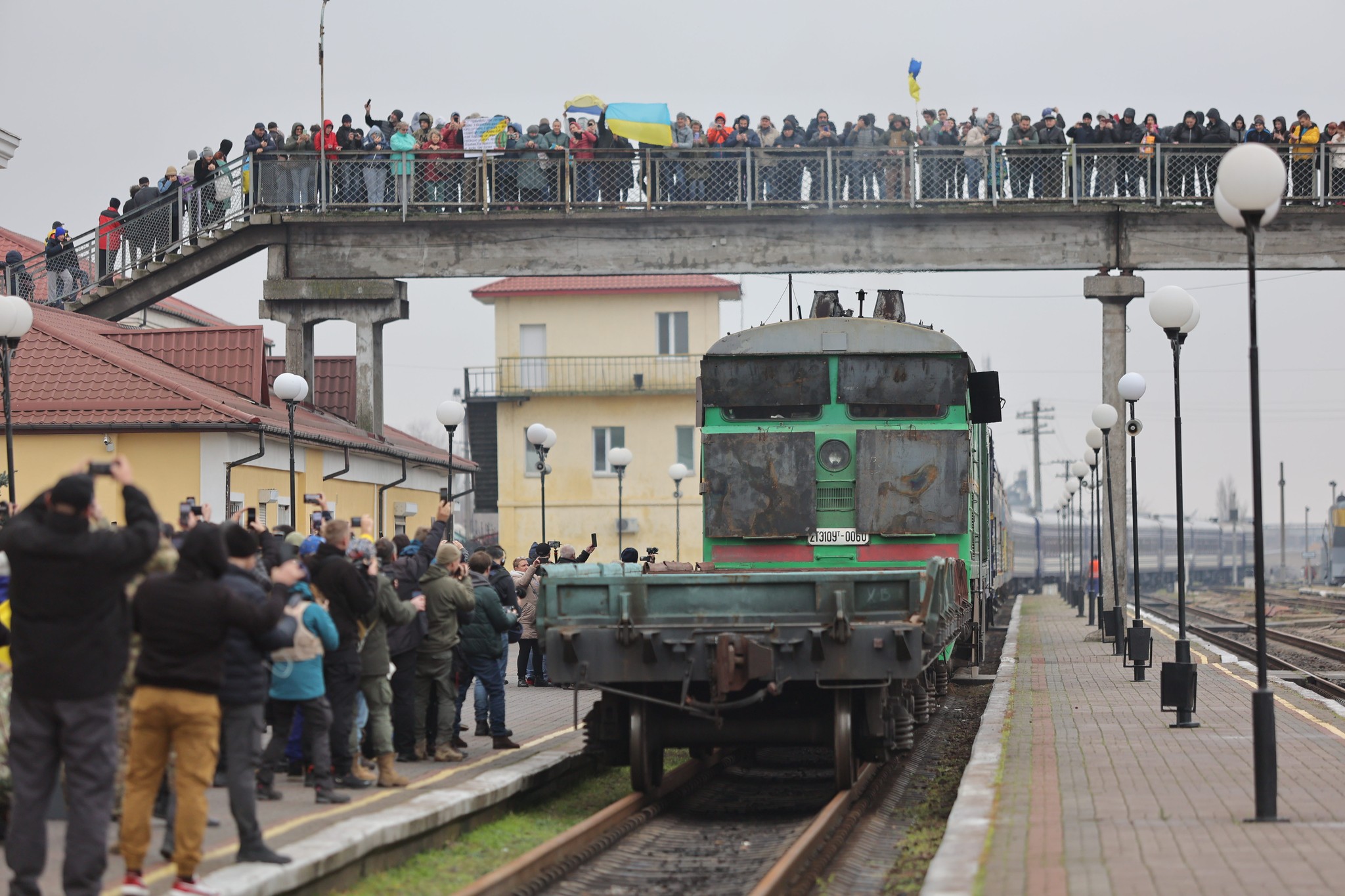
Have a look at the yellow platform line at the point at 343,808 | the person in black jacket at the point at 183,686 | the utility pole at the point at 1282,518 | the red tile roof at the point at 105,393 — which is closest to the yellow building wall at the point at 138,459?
the red tile roof at the point at 105,393

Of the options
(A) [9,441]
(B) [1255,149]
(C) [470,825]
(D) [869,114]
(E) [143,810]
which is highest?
(D) [869,114]

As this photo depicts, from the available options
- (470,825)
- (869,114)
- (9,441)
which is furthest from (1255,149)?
(869,114)

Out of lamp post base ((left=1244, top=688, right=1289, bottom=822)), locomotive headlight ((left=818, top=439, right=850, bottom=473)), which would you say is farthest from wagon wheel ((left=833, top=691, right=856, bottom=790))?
locomotive headlight ((left=818, top=439, right=850, bottom=473))

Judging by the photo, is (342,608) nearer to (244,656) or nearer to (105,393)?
(244,656)

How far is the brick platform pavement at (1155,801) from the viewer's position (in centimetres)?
841

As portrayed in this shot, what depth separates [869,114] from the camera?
30.1 m

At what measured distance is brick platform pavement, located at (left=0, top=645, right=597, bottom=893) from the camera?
8281mm

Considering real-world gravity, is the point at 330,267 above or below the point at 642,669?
above

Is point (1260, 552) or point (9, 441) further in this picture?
point (9, 441)

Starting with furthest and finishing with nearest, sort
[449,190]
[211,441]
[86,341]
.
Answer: [449,190] < [86,341] < [211,441]

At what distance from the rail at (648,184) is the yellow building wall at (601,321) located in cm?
2630

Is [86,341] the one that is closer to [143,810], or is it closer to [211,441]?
[211,441]

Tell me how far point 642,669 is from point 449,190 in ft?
63.9

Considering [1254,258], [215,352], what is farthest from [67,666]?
[215,352]
